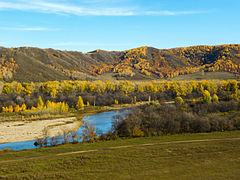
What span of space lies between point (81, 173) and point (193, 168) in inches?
484

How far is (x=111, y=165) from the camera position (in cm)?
2672

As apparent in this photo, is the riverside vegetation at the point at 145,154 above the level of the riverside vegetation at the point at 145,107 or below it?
below

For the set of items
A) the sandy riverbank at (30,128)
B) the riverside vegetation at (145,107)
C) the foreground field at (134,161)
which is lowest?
the sandy riverbank at (30,128)

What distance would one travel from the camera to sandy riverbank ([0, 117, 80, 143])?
55.9 metres

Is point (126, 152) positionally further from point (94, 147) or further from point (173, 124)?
point (173, 124)

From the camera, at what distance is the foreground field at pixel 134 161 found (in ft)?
78.3

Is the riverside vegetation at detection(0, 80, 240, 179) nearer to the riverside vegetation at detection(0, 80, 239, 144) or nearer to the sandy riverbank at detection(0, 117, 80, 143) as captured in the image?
the riverside vegetation at detection(0, 80, 239, 144)

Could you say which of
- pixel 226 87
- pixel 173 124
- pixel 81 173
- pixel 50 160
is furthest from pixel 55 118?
pixel 226 87

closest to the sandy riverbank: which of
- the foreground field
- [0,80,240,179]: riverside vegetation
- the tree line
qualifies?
[0,80,240,179]: riverside vegetation

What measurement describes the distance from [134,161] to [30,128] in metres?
46.4

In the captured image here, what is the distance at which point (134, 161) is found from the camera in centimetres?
2773

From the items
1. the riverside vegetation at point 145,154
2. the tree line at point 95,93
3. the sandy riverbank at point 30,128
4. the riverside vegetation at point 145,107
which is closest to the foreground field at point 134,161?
the riverside vegetation at point 145,154

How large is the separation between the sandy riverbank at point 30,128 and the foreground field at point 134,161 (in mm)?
22478

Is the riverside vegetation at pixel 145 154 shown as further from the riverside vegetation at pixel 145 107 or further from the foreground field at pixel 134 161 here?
the riverside vegetation at pixel 145 107
